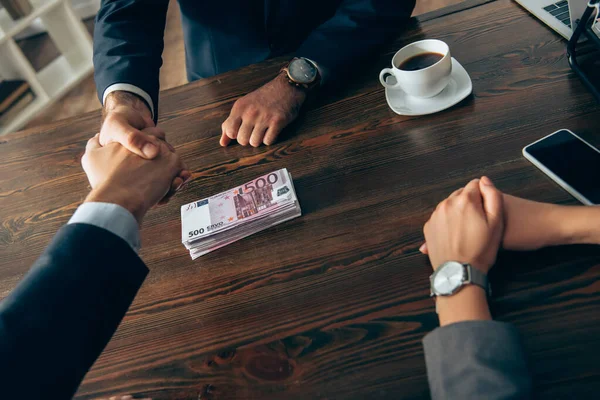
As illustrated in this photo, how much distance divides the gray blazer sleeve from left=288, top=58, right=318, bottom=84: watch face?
27.6 inches

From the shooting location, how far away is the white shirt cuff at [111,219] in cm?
89

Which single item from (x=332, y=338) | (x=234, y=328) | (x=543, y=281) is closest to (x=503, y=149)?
(x=543, y=281)

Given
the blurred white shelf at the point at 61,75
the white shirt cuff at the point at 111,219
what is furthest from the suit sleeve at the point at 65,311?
the blurred white shelf at the point at 61,75

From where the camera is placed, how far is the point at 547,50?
3.75ft

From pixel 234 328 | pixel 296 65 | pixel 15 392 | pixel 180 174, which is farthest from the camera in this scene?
pixel 296 65

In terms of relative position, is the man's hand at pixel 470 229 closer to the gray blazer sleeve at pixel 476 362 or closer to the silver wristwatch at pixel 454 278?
the silver wristwatch at pixel 454 278

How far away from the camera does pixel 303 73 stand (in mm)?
1243

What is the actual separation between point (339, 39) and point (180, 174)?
0.52 metres

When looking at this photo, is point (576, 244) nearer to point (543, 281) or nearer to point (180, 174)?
point (543, 281)

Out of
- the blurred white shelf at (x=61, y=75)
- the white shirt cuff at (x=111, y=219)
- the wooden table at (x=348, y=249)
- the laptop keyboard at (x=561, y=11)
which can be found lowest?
the blurred white shelf at (x=61, y=75)

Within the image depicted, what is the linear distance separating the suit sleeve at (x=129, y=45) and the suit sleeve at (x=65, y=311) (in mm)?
557

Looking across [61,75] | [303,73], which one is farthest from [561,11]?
[61,75]

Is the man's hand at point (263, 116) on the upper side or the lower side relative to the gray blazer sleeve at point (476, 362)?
upper

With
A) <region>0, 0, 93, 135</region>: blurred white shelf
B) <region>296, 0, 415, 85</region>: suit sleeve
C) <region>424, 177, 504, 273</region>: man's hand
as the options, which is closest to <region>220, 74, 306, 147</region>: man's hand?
<region>296, 0, 415, 85</region>: suit sleeve
